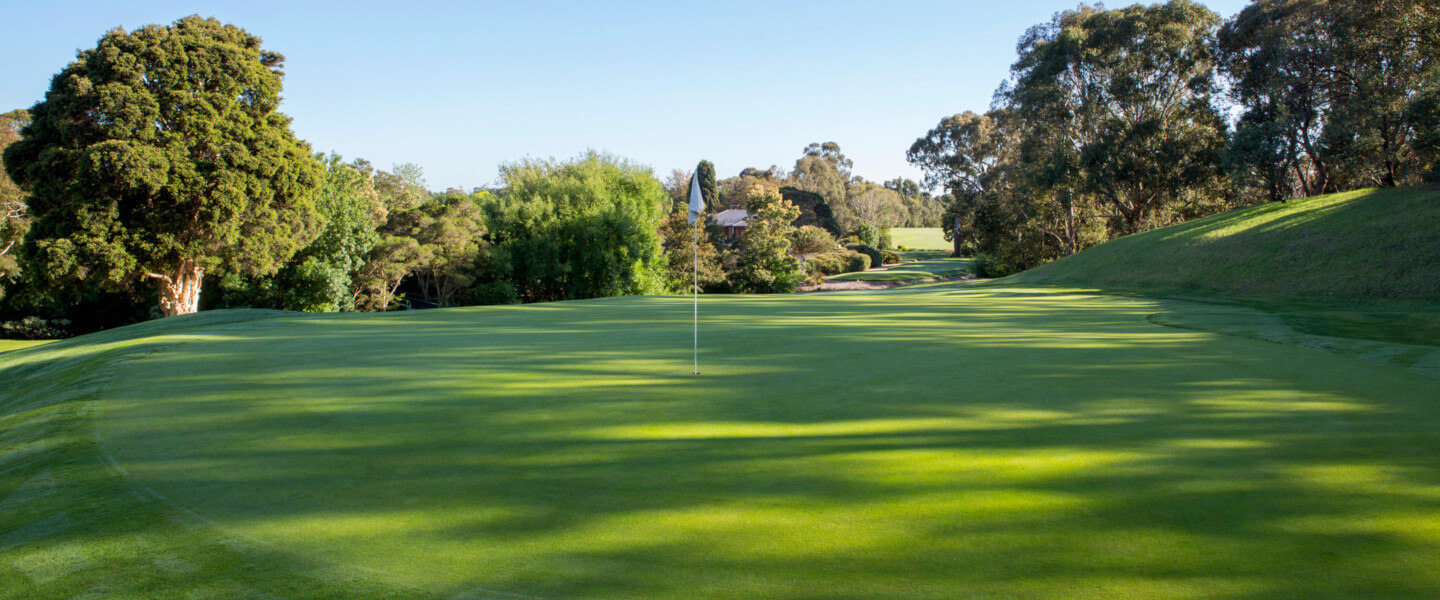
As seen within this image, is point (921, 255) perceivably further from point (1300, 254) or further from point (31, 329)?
point (31, 329)

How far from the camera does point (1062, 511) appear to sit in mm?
3666

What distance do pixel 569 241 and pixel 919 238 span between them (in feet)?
248

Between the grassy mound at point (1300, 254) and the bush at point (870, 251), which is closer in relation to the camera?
the grassy mound at point (1300, 254)

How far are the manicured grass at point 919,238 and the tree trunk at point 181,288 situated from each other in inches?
2884

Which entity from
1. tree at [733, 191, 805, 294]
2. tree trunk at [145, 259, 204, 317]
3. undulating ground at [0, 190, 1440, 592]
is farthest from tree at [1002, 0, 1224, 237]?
tree trunk at [145, 259, 204, 317]

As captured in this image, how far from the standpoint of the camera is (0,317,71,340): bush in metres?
33.9

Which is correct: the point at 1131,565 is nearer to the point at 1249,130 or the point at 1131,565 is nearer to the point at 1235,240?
the point at 1235,240

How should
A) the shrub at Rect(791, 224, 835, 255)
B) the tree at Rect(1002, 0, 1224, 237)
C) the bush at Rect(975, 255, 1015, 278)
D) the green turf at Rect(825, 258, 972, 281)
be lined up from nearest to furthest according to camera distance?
the tree at Rect(1002, 0, 1224, 237) → the bush at Rect(975, 255, 1015, 278) → the green turf at Rect(825, 258, 972, 281) → the shrub at Rect(791, 224, 835, 255)

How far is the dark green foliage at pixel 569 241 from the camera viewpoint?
40.0 metres

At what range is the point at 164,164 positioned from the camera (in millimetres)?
24750

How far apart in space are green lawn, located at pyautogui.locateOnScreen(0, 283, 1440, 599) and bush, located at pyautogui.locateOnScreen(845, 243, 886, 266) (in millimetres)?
59599

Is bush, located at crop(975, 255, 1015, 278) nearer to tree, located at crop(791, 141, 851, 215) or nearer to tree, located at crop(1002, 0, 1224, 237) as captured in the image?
tree, located at crop(1002, 0, 1224, 237)

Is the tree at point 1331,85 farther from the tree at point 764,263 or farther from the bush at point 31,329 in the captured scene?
the bush at point 31,329

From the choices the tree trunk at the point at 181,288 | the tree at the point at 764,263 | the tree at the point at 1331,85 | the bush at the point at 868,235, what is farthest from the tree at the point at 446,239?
the bush at the point at 868,235
